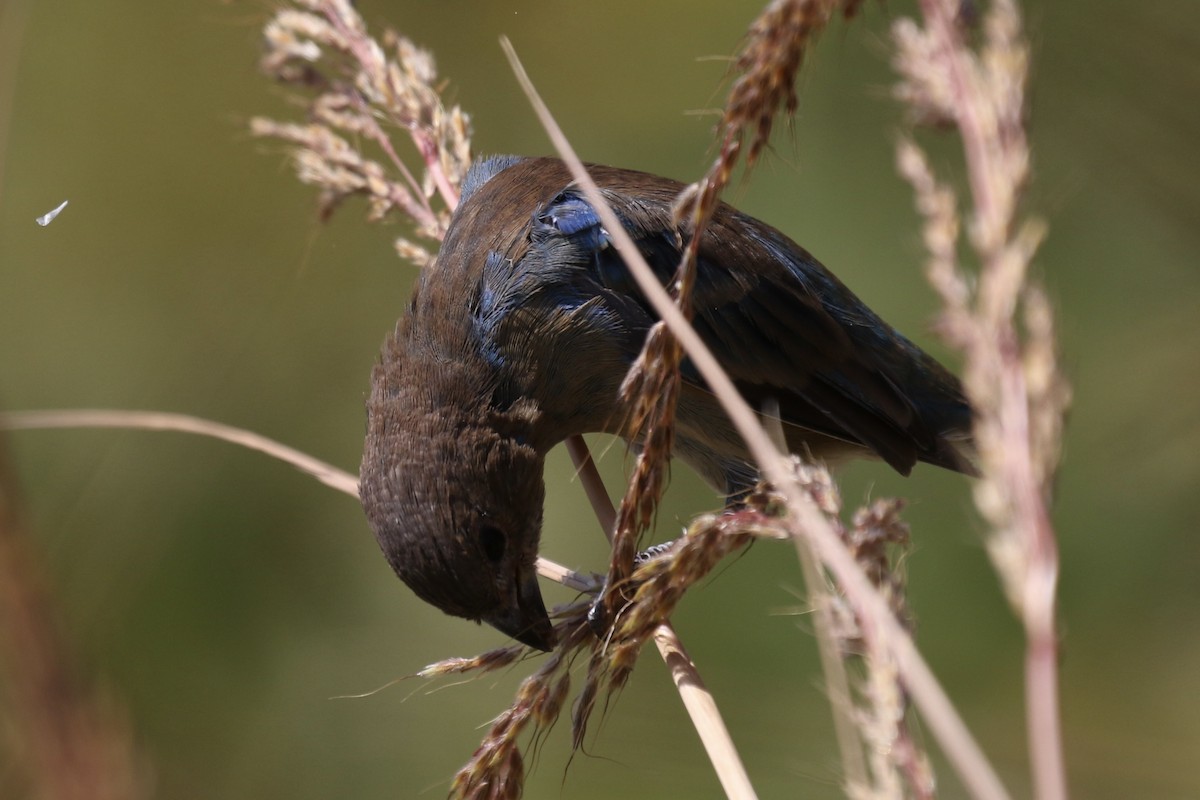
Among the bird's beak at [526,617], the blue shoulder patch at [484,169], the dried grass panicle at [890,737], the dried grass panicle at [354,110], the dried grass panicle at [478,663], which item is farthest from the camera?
the blue shoulder patch at [484,169]

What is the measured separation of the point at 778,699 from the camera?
3.73 meters

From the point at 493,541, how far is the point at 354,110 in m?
1.06

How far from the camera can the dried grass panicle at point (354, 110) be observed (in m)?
2.68

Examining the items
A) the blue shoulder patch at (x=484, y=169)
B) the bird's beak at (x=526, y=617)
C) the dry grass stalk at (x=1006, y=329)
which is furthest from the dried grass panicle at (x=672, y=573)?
the blue shoulder patch at (x=484, y=169)

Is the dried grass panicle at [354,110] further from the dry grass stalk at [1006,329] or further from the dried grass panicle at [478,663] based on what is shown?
the dry grass stalk at [1006,329]

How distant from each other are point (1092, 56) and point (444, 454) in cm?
255

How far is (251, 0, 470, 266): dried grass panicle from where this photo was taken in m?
2.68

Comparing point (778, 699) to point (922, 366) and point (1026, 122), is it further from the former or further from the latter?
point (1026, 122)

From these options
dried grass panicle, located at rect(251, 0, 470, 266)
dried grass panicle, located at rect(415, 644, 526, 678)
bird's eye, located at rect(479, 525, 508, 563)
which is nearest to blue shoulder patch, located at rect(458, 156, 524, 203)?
dried grass panicle, located at rect(251, 0, 470, 266)

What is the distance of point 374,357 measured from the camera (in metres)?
4.66

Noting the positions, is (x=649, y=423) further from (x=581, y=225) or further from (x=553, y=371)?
(x=581, y=225)

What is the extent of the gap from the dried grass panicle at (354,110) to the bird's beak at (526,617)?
3.01ft

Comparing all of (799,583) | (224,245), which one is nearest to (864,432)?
(799,583)

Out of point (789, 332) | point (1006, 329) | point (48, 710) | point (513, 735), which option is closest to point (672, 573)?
point (513, 735)
